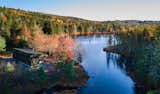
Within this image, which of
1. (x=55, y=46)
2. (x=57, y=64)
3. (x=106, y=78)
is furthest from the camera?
(x=55, y=46)


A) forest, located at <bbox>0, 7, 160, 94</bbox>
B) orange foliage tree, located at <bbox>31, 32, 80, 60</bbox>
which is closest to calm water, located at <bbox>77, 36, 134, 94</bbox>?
forest, located at <bbox>0, 7, 160, 94</bbox>

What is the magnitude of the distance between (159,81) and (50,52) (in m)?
41.1

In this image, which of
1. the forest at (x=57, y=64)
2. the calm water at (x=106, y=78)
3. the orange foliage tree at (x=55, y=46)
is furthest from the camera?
the orange foliage tree at (x=55, y=46)

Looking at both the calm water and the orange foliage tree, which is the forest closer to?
the orange foliage tree

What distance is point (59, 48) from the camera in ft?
284

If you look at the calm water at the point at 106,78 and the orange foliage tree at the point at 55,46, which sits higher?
the orange foliage tree at the point at 55,46

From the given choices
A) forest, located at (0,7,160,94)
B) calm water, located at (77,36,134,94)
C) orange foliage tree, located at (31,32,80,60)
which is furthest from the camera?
orange foliage tree, located at (31,32,80,60)

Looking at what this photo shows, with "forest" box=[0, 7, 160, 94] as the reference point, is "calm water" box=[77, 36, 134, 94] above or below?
below

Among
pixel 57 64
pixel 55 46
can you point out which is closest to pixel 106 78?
pixel 57 64

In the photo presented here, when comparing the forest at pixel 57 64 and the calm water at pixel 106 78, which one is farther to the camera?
the calm water at pixel 106 78

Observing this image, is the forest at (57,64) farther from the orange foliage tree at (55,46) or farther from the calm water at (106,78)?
the calm water at (106,78)

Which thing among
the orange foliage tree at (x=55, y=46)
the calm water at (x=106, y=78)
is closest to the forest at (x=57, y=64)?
the orange foliage tree at (x=55, y=46)

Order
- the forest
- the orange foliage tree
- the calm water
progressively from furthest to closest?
1. the orange foliage tree
2. the calm water
3. the forest

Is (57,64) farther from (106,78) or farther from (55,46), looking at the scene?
(55,46)
